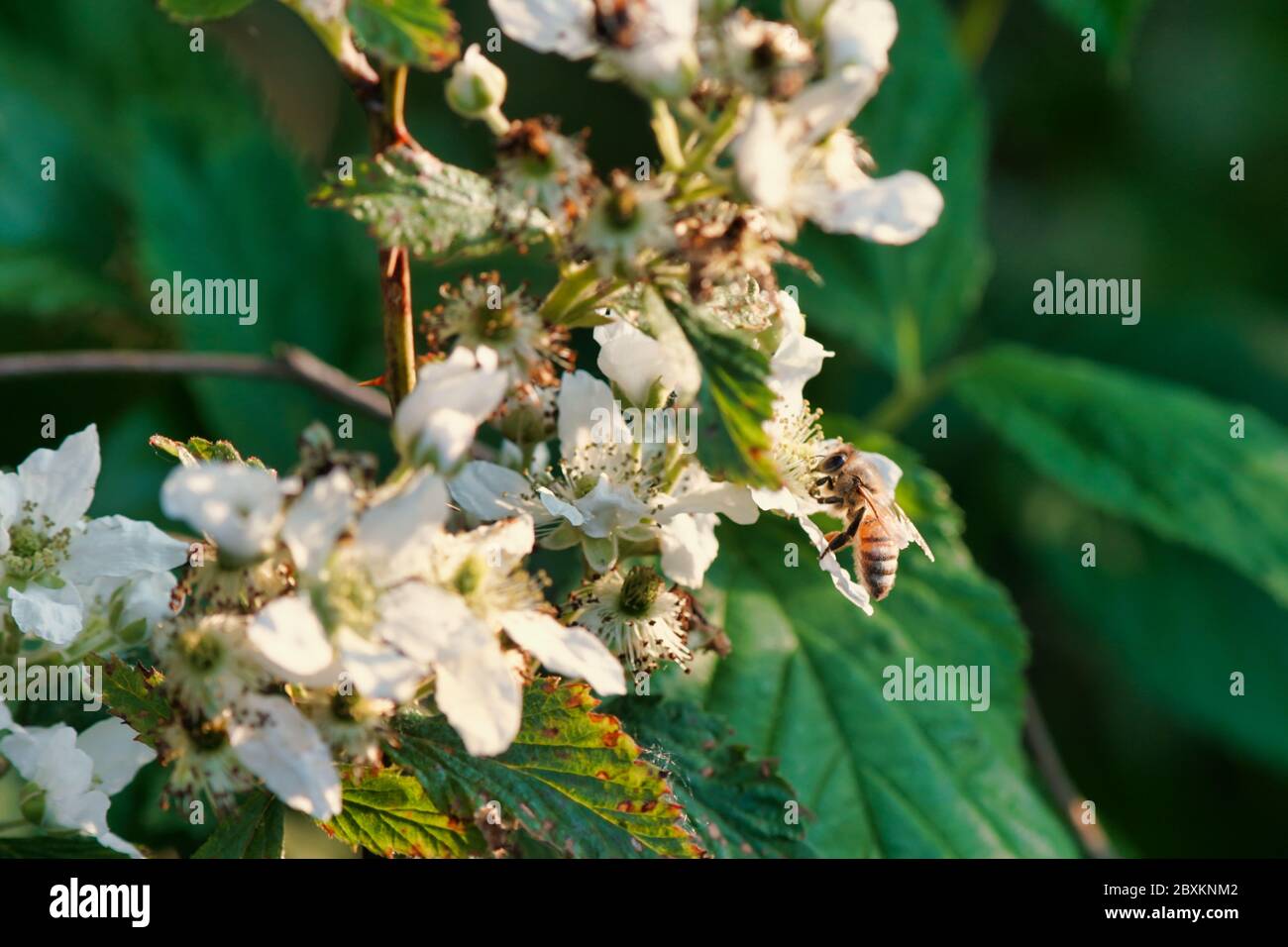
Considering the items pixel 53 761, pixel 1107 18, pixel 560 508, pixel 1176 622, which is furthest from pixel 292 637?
pixel 1176 622

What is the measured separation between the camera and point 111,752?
1138 mm

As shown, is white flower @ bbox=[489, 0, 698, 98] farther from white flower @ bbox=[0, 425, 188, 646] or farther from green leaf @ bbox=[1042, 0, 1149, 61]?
green leaf @ bbox=[1042, 0, 1149, 61]

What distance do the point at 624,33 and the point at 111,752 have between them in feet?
2.29

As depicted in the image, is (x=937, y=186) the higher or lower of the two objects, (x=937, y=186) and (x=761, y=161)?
the higher

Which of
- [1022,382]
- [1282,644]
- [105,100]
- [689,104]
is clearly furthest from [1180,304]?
[689,104]

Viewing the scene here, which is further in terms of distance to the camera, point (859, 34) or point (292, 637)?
point (859, 34)

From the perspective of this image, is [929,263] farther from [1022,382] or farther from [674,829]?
[674,829]

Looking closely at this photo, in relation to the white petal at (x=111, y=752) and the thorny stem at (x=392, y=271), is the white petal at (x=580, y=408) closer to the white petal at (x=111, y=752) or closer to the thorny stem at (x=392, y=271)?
the thorny stem at (x=392, y=271)

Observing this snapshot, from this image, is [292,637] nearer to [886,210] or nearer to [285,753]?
[285,753]

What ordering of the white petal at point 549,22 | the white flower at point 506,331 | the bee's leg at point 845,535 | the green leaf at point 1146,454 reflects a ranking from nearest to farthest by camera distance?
the white petal at point 549,22 < the white flower at point 506,331 < the bee's leg at point 845,535 < the green leaf at point 1146,454

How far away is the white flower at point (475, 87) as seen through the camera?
3.15ft

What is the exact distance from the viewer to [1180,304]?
2.94 m

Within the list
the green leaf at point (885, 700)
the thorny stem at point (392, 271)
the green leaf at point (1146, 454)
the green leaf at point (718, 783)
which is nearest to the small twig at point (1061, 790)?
the green leaf at point (885, 700)

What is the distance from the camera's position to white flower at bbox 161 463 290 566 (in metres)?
0.81
